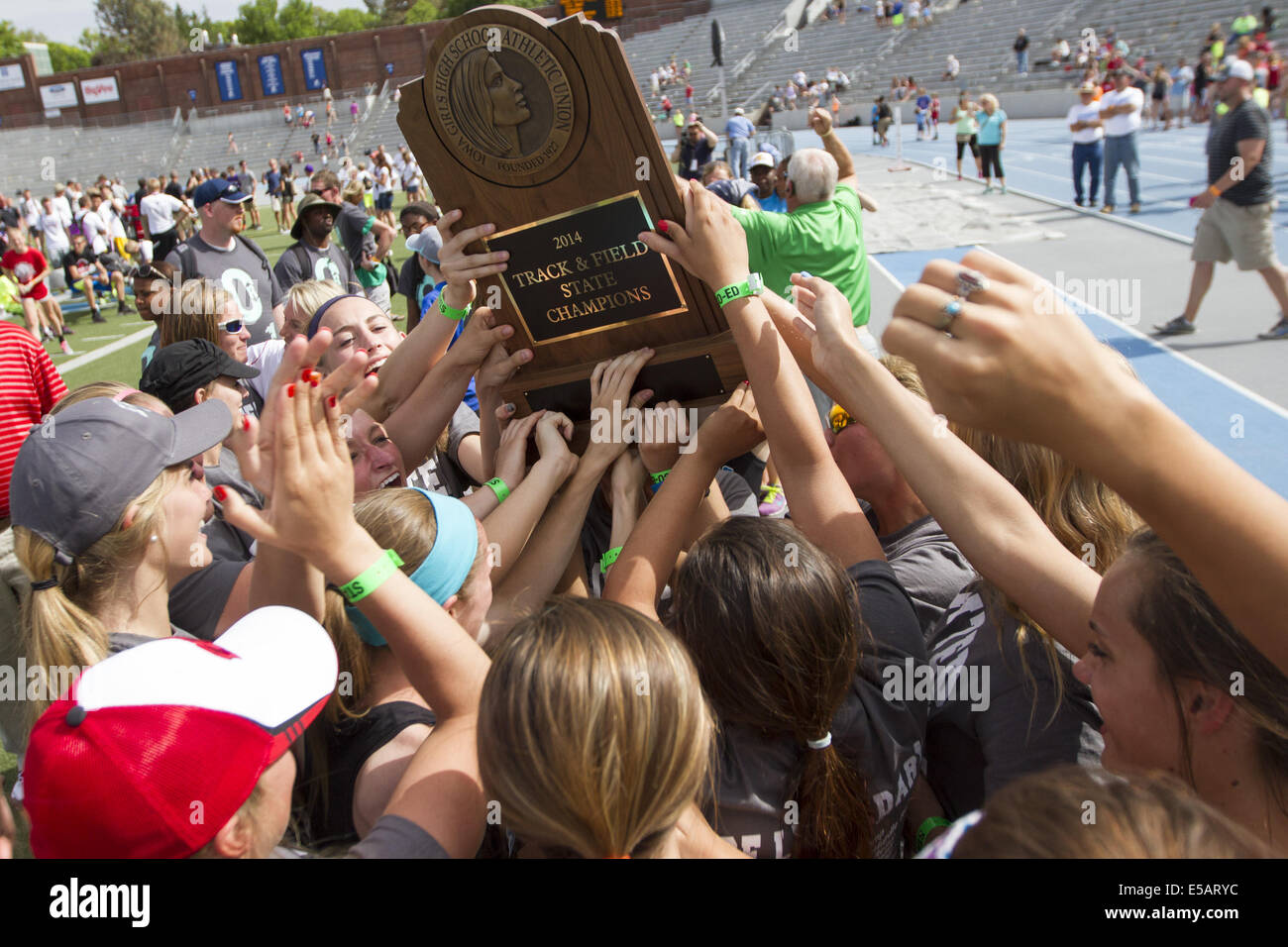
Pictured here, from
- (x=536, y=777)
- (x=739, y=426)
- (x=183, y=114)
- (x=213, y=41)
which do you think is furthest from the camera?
(x=213, y=41)

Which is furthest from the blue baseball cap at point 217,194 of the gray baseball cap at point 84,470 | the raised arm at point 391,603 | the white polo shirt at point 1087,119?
the white polo shirt at point 1087,119

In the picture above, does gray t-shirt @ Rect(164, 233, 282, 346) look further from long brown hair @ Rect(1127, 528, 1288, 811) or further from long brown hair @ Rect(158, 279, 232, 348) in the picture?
long brown hair @ Rect(1127, 528, 1288, 811)

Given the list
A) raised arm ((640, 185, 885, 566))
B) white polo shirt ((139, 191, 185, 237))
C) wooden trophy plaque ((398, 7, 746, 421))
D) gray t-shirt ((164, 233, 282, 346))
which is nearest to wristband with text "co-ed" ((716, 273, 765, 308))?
raised arm ((640, 185, 885, 566))

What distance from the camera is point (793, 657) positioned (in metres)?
1.68

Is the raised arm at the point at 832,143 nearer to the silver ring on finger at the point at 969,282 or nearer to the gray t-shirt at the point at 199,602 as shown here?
the gray t-shirt at the point at 199,602

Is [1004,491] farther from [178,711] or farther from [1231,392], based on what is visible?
[1231,392]

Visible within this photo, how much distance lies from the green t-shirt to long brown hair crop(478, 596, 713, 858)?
408 centimetres

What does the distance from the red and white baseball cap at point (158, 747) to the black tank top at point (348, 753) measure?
14.1 inches

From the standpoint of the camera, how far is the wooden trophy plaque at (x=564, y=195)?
203 cm

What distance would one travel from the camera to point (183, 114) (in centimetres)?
5572

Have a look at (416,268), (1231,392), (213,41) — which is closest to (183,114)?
(213,41)

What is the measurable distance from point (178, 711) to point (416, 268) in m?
5.96

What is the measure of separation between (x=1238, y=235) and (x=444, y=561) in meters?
8.23

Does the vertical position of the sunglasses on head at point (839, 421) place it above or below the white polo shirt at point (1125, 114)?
below
